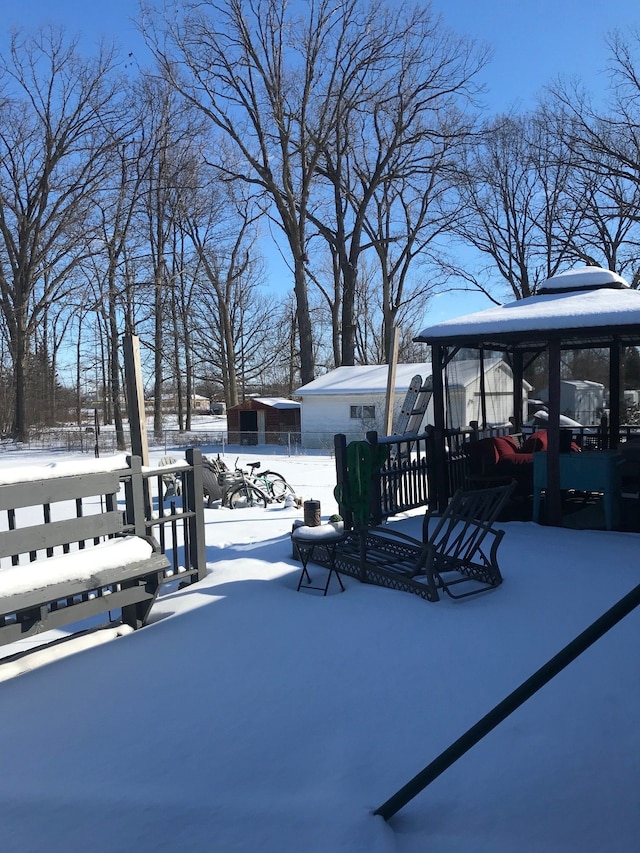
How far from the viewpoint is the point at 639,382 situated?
10258 millimetres

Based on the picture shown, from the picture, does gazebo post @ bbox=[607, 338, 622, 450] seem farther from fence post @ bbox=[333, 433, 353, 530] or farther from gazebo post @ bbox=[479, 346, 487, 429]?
fence post @ bbox=[333, 433, 353, 530]

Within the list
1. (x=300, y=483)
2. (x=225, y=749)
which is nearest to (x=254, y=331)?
(x=300, y=483)

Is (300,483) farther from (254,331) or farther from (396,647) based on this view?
(254,331)

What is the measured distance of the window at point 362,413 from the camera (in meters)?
27.0

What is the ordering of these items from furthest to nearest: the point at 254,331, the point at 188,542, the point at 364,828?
the point at 254,331 < the point at 188,542 < the point at 364,828

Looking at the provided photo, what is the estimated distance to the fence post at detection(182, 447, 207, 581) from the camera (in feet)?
18.4

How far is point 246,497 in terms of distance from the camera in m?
11.5

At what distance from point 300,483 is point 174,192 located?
2507 centimetres

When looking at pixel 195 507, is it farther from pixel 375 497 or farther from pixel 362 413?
pixel 362 413

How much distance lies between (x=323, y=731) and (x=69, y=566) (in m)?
1.70

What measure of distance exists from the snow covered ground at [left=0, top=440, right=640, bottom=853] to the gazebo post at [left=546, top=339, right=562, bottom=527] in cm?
246

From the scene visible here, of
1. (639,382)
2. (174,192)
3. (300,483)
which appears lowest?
(300,483)

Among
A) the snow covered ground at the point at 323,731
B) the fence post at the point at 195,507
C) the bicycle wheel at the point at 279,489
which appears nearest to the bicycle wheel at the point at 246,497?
the bicycle wheel at the point at 279,489

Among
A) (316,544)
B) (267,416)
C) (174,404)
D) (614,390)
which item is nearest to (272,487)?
(614,390)
